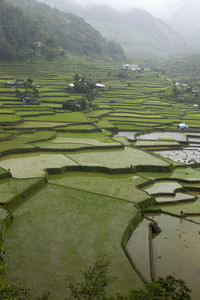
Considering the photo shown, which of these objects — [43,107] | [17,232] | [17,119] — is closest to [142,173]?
[17,232]

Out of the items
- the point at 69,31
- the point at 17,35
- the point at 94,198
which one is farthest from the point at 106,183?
the point at 69,31

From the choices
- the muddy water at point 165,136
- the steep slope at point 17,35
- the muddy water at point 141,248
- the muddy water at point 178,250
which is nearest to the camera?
the muddy water at point 178,250

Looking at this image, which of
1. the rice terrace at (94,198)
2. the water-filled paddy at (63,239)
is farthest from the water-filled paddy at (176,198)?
the water-filled paddy at (63,239)

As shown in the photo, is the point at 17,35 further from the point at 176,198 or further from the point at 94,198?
the point at 176,198

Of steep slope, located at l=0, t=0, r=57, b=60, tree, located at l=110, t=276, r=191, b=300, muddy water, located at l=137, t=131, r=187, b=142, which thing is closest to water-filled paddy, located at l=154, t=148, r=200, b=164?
muddy water, located at l=137, t=131, r=187, b=142

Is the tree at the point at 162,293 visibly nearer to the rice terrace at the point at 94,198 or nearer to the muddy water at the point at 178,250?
the rice terrace at the point at 94,198

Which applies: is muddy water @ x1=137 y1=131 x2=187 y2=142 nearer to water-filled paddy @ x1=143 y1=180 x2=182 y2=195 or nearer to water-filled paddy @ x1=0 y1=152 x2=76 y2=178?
water-filled paddy @ x1=143 y1=180 x2=182 y2=195
